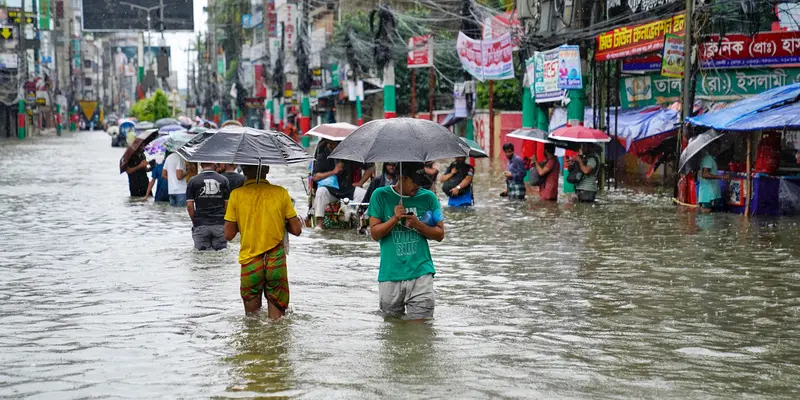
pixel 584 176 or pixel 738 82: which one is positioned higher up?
pixel 738 82

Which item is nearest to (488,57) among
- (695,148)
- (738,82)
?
(738,82)

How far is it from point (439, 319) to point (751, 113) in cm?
1014

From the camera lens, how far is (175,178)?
19297 mm

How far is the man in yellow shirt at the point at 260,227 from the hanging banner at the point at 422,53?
26318 millimetres

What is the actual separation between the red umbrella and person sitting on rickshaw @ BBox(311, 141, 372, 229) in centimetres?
594

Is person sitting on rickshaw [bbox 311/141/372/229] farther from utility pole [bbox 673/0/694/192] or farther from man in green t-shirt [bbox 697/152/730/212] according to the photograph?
utility pole [bbox 673/0/694/192]

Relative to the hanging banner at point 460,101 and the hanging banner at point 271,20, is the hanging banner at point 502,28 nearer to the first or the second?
the hanging banner at point 460,101

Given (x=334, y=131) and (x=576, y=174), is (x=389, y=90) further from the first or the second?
(x=334, y=131)

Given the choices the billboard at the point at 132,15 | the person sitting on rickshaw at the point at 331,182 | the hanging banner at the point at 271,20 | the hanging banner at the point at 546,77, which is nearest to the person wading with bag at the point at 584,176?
the hanging banner at the point at 546,77

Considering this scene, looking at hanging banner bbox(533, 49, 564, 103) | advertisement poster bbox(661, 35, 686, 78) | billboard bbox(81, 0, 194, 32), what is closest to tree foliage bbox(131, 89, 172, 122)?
billboard bbox(81, 0, 194, 32)

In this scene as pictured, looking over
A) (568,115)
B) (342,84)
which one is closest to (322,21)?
(342,84)

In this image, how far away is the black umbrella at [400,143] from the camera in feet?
26.5

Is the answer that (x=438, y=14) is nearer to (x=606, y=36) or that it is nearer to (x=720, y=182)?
(x=606, y=36)

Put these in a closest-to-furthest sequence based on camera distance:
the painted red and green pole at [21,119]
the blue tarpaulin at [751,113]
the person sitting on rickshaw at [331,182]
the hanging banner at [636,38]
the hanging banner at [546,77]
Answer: the person sitting on rickshaw at [331,182] → the blue tarpaulin at [751,113] → the hanging banner at [636,38] → the hanging banner at [546,77] → the painted red and green pole at [21,119]
